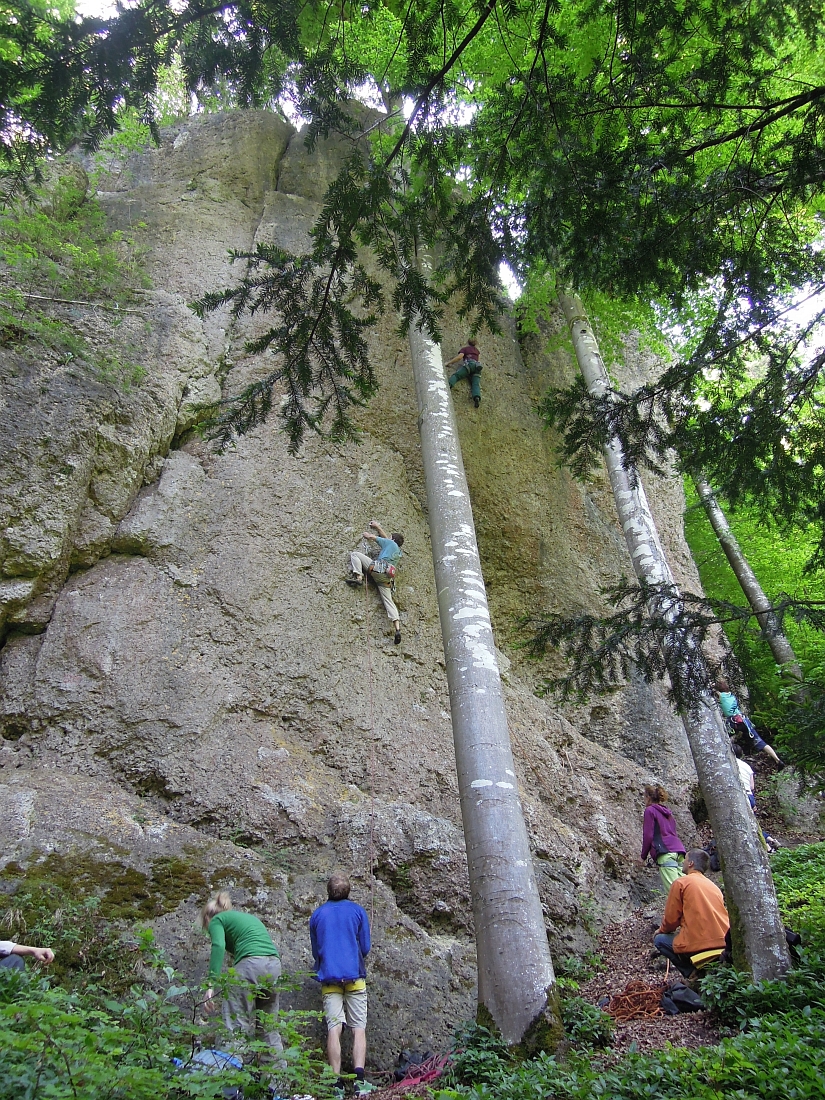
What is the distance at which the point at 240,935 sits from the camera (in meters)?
4.75

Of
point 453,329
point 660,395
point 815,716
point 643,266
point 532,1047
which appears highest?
point 453,329

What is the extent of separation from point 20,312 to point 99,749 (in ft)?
19.6

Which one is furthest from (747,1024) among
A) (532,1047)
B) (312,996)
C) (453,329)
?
(453,329)

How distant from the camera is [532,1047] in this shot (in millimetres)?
4207

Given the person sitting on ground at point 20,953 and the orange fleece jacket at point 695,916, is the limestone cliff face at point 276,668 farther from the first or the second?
the orange fleece jacket at point 695,916

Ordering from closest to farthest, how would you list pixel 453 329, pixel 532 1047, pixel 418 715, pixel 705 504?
pixel 532 1047 → pixel 705 504 → pixel 418 715 → pixel 453 329

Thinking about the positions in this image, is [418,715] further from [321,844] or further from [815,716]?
[815,716]

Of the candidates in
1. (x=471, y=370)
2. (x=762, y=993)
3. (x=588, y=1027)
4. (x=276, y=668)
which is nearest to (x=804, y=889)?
(x=762, y=993)

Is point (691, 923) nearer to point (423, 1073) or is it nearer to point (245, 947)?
point (423, 1073)

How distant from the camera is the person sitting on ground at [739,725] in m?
9.98

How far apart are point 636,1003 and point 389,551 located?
5948 mm

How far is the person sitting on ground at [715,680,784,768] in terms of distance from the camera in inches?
393

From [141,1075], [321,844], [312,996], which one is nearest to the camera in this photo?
[141,1075]

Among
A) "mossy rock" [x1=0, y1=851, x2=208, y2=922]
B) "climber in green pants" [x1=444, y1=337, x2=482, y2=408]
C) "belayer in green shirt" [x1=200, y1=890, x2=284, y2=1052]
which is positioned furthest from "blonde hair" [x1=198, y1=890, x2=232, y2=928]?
"climber in green pants" [x1=444, y1=337, x2=482, y2=408]
